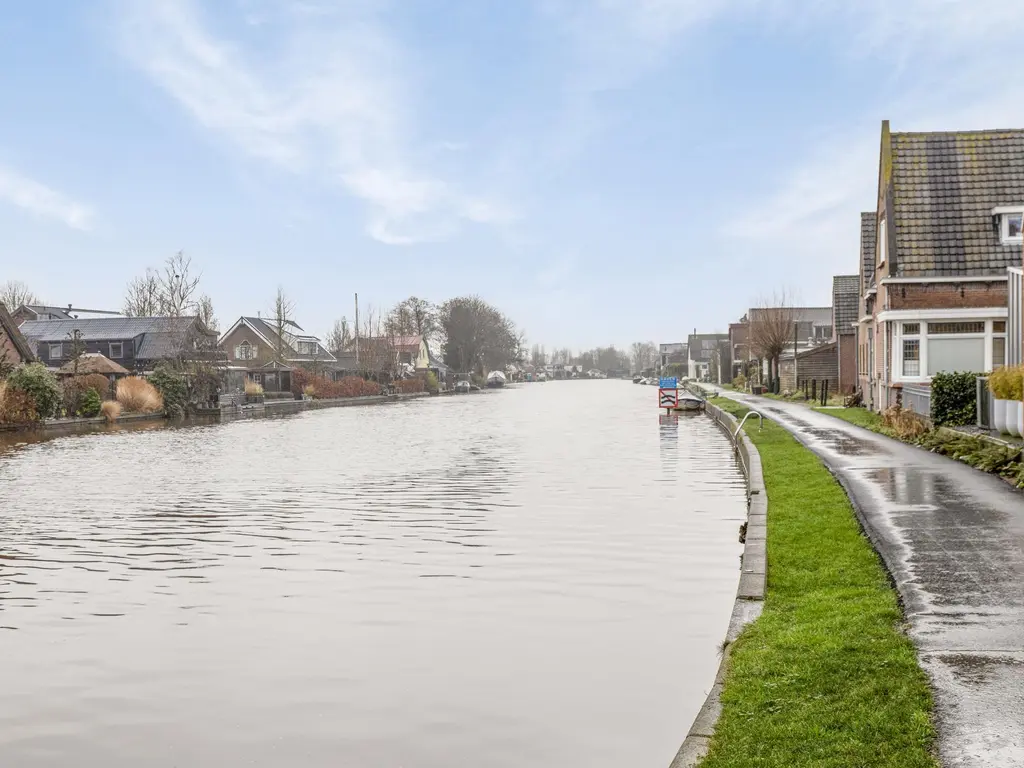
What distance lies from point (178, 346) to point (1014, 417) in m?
59.7

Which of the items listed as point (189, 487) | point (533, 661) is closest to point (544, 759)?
point (533, 661)

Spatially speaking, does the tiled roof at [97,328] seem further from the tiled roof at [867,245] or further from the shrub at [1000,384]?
the shrub at [1000,384]

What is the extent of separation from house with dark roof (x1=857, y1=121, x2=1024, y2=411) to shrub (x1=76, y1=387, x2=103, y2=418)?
37.9 metres

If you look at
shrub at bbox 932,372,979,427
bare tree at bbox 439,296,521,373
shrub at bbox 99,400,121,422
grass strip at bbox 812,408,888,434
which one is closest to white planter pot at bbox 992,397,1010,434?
shrub at bbox 932,372,979,427

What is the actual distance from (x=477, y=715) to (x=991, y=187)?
31.4m

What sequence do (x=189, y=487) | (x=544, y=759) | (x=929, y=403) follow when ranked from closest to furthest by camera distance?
(x=544, y=759), (x=189, y=487), (x=929, y=403)

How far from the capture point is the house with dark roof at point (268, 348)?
100812 millimetres

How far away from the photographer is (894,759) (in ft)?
18.4

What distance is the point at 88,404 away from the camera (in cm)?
5162

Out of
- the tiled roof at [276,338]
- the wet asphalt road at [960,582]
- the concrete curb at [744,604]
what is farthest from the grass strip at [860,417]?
the tiled roof at [276,338]

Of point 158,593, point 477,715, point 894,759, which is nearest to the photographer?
point 894,759

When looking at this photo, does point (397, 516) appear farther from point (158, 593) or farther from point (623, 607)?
point (623, 607)

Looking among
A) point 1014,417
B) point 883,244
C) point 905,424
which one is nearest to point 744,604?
point 1014,417

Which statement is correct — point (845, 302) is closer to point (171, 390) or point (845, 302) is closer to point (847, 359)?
point (847, 359)
